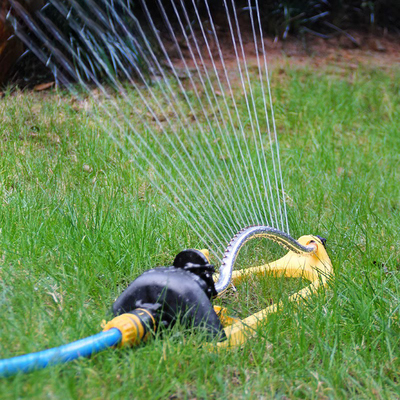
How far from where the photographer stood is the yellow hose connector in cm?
119

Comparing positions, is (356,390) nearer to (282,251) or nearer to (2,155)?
(282,251)

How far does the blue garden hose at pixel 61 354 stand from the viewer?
1.01m

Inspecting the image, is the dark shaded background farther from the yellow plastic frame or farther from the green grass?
the yellow plastic frame

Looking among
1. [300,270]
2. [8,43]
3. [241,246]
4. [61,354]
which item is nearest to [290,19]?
[8,43]

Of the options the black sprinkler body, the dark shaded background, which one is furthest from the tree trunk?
the black sprinkler body

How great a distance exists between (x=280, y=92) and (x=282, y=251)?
217 cm

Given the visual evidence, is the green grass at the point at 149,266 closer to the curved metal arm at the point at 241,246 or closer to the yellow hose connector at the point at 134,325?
the yellow hose connector at the point at 134,325

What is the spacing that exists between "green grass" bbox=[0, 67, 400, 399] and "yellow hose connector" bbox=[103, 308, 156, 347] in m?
0.03

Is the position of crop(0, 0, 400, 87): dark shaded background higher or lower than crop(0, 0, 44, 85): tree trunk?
lower

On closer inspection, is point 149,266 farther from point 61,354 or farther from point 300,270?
point 61,354

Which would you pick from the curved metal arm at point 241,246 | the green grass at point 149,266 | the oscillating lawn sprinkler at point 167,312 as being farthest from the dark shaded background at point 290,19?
the oscillating lawn sprinkler at point 167,312

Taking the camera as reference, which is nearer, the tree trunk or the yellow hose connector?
the yellow hose connector

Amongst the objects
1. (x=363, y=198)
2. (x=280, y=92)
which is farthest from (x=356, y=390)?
(x=280, y=92)

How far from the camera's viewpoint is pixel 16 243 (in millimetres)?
1725
